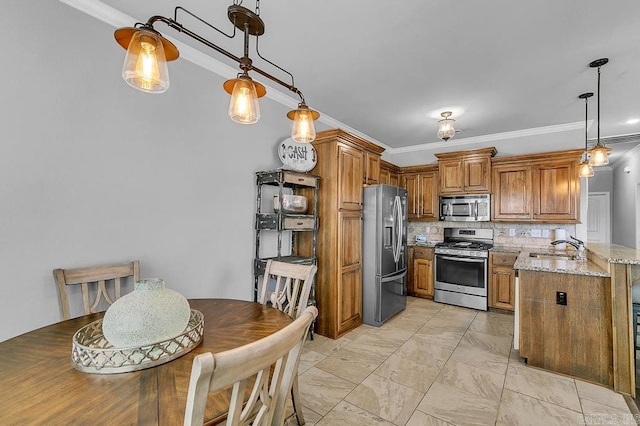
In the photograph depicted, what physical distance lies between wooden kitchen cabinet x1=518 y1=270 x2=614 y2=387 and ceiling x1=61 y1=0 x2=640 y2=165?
1.93 m

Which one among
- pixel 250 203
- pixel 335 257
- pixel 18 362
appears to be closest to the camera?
pixel 18 362

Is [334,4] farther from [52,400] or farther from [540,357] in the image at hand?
[540,357]

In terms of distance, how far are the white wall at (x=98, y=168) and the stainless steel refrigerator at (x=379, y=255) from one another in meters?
1.64

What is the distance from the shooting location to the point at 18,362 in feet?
3.25

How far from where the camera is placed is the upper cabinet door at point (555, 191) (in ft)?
12.7

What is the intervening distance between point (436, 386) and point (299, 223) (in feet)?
6.16

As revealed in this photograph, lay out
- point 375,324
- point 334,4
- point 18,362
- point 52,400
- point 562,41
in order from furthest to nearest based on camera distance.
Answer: point 375,324 < point 562,41 < point 334,4 < point 18,362 < point 52,400

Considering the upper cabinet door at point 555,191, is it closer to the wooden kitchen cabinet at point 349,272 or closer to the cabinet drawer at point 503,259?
the cabinet drawer at point 503,259

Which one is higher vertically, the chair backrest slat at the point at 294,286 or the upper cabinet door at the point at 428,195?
the upper cabinet door at the point at 428,195

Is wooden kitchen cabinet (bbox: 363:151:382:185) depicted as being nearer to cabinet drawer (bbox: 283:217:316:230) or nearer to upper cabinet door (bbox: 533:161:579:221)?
cabinet drawer (bbox: 283:217:316:230)

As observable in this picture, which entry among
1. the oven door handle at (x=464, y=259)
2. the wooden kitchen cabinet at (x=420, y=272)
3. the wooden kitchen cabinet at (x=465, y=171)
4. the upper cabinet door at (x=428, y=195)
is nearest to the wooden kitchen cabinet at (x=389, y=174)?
the upper cabinet door at (x=428, y=195)

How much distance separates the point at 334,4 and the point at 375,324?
328 cm

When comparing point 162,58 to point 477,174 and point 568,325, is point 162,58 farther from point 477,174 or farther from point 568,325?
point 477,174

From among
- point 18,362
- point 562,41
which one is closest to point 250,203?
point 18,362
